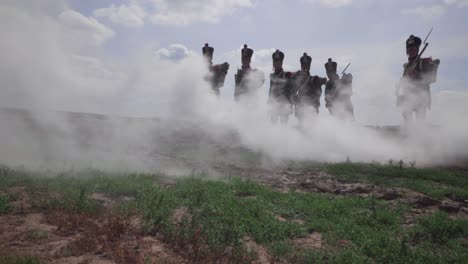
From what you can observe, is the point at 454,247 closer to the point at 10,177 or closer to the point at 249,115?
the point at 10,177

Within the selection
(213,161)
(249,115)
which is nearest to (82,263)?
(213,161)

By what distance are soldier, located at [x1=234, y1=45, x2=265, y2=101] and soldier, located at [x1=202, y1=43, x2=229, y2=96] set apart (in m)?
0.93

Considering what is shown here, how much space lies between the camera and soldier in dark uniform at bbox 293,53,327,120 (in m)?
18.8

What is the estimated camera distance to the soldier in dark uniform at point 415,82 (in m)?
14.6

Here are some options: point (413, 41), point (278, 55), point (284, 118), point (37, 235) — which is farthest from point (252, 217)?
point (278, 55)

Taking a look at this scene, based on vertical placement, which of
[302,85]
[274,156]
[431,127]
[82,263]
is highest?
[302,85]

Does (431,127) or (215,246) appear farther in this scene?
(431,127)

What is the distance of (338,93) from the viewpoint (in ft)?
67.2

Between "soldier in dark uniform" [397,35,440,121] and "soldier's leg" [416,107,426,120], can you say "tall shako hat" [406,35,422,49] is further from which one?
"soldier's leg" [416,107,426,120]

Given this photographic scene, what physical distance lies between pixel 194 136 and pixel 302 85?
7.32 metres

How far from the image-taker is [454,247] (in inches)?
206

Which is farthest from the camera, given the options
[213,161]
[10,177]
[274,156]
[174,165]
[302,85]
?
[302,85]

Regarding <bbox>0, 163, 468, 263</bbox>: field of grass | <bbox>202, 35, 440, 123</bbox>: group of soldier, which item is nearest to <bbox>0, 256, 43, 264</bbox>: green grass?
<bbox>0, 163, 468, 263</bbox>: field of grass

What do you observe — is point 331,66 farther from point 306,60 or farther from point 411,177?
point 411,177
